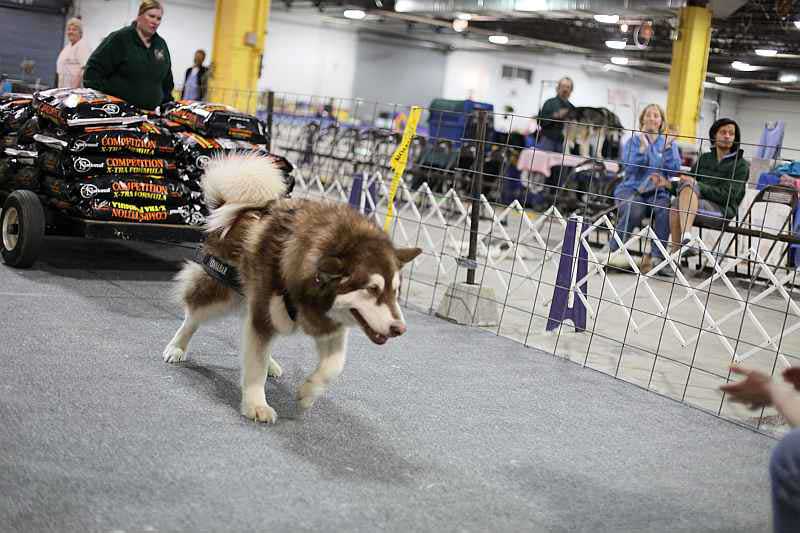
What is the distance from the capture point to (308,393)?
3.22 metres

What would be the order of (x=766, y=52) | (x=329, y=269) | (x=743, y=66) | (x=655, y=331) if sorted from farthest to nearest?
(x=743, y=66)
(x=766, y=52)
(x=655, y=331)
(x=329, y=269)

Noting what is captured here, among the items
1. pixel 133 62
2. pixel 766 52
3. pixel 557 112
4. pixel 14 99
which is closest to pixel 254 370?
pixel 133 62

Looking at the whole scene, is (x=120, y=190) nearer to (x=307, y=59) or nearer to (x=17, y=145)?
(x=17, y=145)

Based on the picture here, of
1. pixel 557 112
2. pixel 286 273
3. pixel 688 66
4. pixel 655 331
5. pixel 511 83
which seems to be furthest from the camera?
pixel 511 83

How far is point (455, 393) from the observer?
4016 millimetres

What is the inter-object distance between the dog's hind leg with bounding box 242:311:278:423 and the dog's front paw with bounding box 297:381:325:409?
0.14 meters

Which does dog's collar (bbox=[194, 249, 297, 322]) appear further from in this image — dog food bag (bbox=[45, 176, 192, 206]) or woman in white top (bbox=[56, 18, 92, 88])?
woman in white top (bbox=[56, 18, 92, 88])

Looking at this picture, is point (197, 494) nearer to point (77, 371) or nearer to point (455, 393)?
point (77, 371)

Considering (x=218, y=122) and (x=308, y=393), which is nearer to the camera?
(x=308, y=393)

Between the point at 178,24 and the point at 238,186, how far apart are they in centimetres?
2236

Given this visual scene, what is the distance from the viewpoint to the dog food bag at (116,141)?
16.8 ft

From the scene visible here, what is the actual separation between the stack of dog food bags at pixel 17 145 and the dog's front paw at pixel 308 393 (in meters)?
3.18

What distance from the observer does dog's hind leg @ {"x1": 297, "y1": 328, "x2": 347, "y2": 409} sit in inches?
125

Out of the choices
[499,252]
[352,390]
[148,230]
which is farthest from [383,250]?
[499,252]
